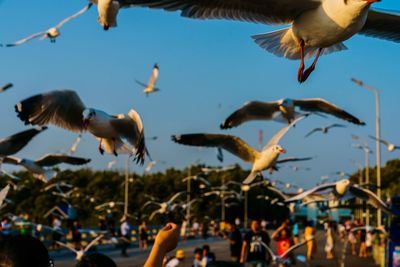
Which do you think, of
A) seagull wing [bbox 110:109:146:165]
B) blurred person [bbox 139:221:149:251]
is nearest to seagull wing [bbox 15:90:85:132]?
seagull wing [bbox 110:109:146:165]

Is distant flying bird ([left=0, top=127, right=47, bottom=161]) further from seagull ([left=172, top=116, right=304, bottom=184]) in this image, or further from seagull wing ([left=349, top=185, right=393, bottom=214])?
seagull wing ([left=349, top=185, right=393, bottom=214])

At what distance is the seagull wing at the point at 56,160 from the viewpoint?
1049cm

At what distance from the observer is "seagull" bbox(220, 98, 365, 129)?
412 inches

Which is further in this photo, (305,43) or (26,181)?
(26,181)

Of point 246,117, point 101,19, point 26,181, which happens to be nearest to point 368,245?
point 246,117

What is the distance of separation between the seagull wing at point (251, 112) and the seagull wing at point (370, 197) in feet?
5.62

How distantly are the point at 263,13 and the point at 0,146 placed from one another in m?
5.85

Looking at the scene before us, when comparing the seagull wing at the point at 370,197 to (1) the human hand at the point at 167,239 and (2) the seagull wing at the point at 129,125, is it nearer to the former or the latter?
(2) the seagull wing at the point at 129,125

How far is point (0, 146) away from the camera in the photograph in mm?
9359

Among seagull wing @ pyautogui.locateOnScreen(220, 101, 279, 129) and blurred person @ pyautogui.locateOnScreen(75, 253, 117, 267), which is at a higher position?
seagull wing @ pyautogui.locateOnScreen(220, 101, 279, 129)

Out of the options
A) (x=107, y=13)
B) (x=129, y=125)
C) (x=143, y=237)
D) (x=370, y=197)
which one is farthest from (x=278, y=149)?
(x=143, y=237)

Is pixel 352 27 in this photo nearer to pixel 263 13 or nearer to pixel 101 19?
pixel 263 13

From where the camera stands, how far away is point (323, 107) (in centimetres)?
1088

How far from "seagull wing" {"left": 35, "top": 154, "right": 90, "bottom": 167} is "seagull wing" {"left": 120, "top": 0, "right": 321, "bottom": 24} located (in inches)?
250
